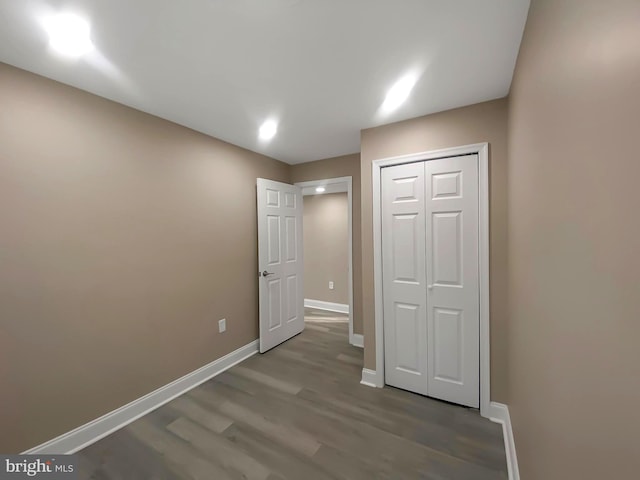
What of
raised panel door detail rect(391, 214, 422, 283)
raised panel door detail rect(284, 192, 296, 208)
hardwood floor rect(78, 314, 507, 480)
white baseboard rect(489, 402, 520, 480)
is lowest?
hardwood floor rect(78, 314, 507, 480)

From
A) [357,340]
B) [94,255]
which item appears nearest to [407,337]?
[357,340]

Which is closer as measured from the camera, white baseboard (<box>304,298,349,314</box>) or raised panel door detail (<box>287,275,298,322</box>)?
raised panel door detail (<box>287,275,298,322</box>)

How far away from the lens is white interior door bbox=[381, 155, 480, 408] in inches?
77.2

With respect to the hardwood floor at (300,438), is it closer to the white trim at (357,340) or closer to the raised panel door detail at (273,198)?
the white trim at (357,340)

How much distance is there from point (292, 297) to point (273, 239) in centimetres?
90

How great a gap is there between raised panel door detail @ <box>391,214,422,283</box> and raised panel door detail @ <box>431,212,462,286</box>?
0.49 feet

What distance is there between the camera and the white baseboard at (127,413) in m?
1.57

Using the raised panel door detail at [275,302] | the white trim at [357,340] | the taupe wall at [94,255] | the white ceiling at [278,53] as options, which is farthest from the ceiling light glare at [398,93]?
the white trim at [357,340]

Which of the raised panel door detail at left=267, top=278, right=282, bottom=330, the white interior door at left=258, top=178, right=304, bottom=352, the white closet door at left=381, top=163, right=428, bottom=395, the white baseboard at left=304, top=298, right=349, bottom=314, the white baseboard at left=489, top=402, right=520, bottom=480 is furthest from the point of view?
the white baseboard at left=304, top=298, right=349, bottom=314

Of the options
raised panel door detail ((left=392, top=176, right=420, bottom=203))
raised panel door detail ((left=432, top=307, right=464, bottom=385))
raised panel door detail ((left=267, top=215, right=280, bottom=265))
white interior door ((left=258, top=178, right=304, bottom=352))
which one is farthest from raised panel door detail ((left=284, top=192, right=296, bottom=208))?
raised panel door detail ((left=432, top=307, right=464, bottom=385))

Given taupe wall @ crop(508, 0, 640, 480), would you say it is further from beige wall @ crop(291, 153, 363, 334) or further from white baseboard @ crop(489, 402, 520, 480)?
beige wall @ crop(291, 153, 363, 334)

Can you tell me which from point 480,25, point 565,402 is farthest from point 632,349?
point 480,25

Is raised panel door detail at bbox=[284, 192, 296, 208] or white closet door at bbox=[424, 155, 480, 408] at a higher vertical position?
raised panel door detail at bbox=[284, 192, 296, 208]

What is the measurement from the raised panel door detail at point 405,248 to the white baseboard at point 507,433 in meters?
1.09
